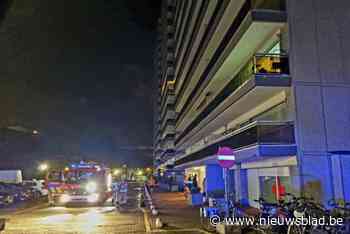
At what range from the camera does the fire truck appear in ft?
77.7

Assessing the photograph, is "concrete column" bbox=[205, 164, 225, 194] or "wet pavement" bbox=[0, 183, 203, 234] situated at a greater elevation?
"concrete column" bbox=[205, 164, 225, 194]

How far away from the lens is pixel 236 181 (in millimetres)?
24453

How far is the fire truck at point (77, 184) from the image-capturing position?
23.7 meters

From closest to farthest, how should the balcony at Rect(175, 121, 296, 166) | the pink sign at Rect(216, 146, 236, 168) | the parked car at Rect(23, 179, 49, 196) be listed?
1. the pink sign at Rect(216, 146, 236, 168)
2. the balcony at Rect(175, 121, 296, 166)
3. the parked car at Rect(23, 179, 49, 196)

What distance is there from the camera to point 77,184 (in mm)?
23797

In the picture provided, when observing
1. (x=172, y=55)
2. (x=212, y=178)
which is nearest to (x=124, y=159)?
(x=172, y=55)

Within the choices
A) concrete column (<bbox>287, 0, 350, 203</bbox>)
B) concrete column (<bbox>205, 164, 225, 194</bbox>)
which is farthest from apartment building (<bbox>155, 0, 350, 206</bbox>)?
concrete column (<bbox>205, 164, 225, 194</bbox>)

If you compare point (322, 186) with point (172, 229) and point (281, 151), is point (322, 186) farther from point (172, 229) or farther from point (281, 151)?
point (172, 229)

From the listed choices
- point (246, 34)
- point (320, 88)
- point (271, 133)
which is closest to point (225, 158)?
point (271, 133)

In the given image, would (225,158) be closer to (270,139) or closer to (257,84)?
(270,139)

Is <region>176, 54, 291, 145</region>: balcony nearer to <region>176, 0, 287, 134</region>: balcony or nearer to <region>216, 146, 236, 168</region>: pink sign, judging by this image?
<region>176, 0, 287, 134</region>: balcony

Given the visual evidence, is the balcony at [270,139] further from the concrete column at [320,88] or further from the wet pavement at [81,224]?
the wet pavement at [81,224]

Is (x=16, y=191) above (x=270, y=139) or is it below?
below

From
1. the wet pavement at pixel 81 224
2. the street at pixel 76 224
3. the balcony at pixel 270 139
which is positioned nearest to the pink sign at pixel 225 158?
the balcony at pixel 270 139
